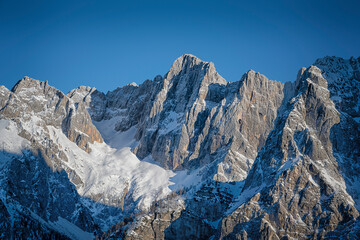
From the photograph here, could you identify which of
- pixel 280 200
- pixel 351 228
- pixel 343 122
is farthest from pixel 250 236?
pixel 343 122

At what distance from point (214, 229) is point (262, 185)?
22.1 m

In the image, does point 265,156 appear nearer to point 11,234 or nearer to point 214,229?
point 214,229

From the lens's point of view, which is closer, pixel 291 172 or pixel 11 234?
pixel 291 172

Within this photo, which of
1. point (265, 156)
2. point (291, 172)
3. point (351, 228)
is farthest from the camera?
point (265, 156)

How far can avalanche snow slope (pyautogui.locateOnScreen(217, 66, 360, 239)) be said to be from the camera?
162500mm

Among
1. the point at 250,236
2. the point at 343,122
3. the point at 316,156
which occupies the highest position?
the point at 343,122

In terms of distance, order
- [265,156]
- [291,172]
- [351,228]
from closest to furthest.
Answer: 1. [351,228]
2. [291,172]
3. [265,156]

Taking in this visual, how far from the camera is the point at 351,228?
522ft

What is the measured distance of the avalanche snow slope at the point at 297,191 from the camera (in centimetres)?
16250

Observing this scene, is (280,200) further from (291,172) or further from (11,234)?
(11,234)

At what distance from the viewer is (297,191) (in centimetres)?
16850

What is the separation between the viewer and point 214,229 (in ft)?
625

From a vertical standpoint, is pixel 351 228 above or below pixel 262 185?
below

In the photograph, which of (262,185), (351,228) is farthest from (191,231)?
(351,228)
